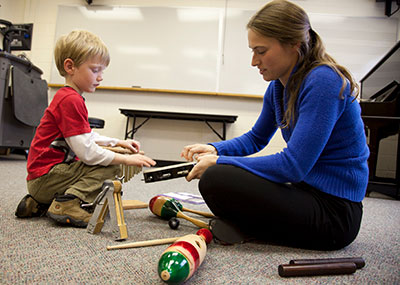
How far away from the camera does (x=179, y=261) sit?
0.54m

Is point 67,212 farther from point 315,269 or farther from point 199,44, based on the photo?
point 199,44

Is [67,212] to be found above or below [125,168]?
below

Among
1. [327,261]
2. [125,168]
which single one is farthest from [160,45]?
[327,261]

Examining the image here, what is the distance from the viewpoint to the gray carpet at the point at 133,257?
0.60m

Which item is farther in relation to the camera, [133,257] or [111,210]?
[111,210]

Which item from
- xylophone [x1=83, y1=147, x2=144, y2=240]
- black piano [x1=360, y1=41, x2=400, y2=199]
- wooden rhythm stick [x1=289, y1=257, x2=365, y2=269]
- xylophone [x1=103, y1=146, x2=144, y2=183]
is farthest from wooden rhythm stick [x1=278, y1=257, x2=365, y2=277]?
black piano [x1=360, y1=41, x2=400, y2=199]

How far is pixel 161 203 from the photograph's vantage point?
112cm

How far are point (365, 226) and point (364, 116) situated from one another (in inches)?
50.6

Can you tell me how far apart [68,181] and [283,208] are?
728mm

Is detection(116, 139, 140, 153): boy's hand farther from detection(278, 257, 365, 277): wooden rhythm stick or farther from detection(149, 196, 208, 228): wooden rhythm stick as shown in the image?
detection(278, 257, 365, 277): wooden rhythm stick

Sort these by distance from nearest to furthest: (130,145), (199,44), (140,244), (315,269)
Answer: (315,269), (140,244), (130,145), (199,44)

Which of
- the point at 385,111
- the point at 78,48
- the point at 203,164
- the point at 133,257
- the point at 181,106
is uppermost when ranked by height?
the point at 181,106

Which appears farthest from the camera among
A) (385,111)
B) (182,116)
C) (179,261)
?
(182,116)

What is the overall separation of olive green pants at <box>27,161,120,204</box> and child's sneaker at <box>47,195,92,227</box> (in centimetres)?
4
